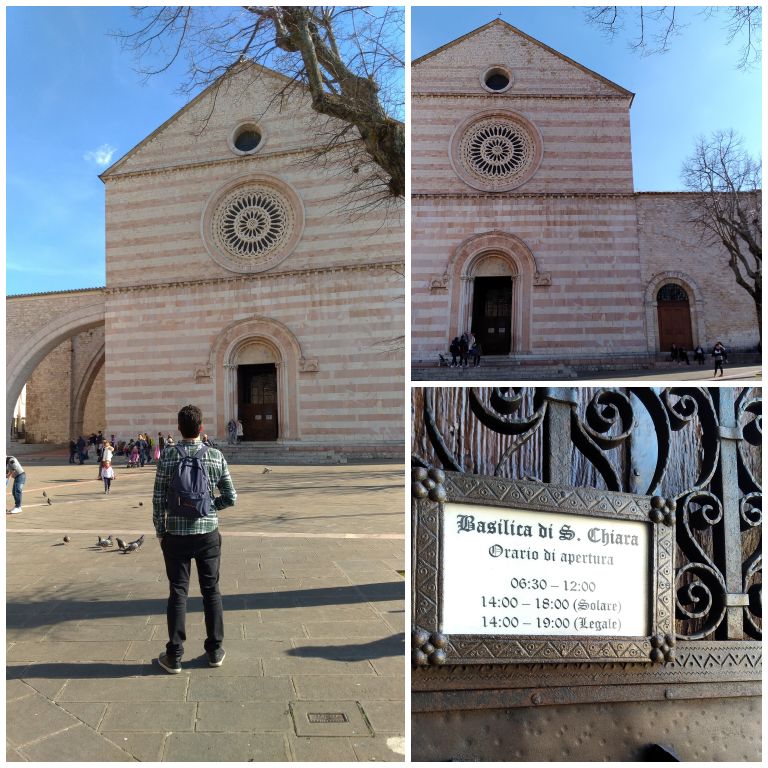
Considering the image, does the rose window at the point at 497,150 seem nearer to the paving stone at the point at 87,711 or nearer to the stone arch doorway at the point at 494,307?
the stone arch doorway at the point at 494,307

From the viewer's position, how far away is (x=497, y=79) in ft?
48.5

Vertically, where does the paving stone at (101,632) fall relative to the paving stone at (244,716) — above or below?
below

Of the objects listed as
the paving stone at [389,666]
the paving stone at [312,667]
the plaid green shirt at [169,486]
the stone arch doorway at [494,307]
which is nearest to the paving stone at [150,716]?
the paving stone at [312,667]

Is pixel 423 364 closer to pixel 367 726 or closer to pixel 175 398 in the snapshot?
pixel 367 726

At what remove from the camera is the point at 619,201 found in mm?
14438

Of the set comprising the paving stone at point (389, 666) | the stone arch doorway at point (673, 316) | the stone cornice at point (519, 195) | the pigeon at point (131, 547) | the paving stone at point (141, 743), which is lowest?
the pigeon at point (131, 547)

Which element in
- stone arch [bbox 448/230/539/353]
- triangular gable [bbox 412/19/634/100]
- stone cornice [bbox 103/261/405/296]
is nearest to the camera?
stone arch [bbox 448/230/539/353]

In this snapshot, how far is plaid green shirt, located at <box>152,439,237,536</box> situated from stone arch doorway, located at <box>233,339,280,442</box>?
63.3 ft

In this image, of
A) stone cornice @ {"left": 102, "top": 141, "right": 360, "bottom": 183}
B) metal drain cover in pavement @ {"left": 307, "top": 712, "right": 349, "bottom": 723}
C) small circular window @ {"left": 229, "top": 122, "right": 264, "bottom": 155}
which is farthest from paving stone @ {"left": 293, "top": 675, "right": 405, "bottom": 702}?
small circular window @ {"left": 229, "top": 122, "right": 264, "bottom": 155}

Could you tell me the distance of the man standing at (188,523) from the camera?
3.10 m

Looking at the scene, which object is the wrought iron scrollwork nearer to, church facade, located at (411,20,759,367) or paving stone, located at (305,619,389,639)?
paving stone, located at (305,619,389,639)

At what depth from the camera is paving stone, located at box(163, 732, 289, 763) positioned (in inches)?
89.6

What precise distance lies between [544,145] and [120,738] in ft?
48.9

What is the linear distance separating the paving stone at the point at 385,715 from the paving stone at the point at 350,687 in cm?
5
